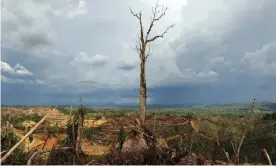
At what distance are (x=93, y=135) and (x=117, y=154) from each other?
2471cm

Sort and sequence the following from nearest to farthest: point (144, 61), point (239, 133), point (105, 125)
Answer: point (144, 61) → point (239, 133) → point (105, 125)

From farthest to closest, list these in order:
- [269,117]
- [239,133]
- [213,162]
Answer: [269,117]
[239,133]
[213,162]

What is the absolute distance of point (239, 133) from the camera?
29766 mm

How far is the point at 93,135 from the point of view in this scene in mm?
28859

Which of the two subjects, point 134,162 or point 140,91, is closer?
point 134,162

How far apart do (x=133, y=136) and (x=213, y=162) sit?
482 centimetres

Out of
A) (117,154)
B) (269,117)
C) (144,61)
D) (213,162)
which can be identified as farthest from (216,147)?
(269,117)

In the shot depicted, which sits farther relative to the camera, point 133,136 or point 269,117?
point 269,117

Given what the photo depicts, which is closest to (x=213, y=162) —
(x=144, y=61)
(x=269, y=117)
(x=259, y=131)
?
(x=144, y=61)

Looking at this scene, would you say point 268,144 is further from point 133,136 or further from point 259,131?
point 133,136

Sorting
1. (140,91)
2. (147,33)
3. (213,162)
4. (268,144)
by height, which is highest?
(147,33)

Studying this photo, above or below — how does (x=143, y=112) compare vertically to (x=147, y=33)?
below

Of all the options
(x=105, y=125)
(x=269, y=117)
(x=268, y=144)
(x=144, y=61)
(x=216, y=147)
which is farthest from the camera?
(x=269, y=117)

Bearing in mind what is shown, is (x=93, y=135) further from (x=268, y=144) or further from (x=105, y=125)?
(x=268, y=144)
